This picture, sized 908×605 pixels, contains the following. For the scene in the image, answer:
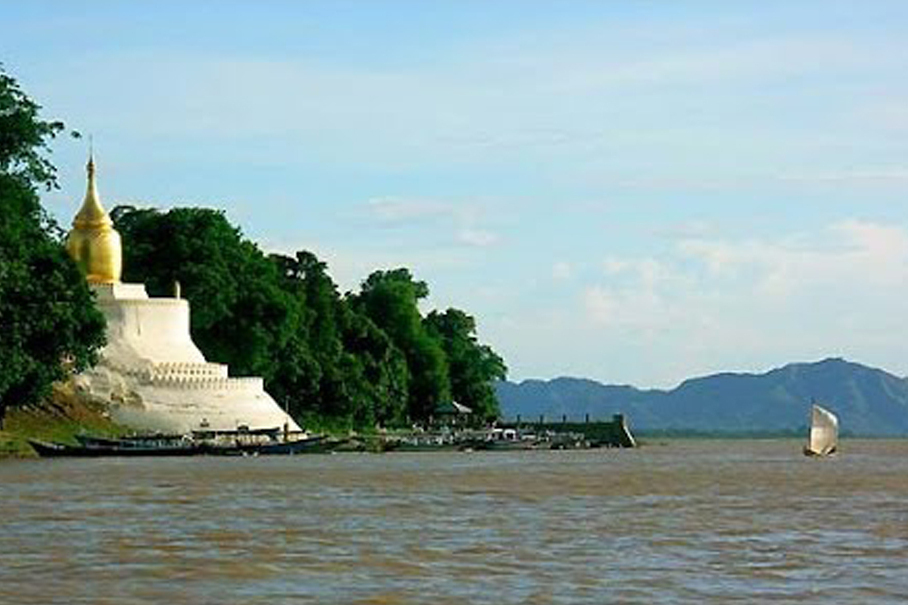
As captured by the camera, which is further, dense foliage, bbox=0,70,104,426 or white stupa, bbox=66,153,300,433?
white stupa, bbox=66,153,300,433

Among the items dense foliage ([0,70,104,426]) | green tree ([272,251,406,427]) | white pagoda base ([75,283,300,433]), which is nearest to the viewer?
dense foliage ([0,70,104,426])

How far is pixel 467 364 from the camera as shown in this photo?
150750 mm

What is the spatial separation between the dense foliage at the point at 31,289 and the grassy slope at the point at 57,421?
2.18m

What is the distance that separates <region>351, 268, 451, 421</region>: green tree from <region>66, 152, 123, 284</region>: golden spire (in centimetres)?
3690

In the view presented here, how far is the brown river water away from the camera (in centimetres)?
2823

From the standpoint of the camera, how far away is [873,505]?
48.9 meters

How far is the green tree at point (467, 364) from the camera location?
15025cm

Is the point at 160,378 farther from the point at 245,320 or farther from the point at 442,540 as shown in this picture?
the point at 442,540

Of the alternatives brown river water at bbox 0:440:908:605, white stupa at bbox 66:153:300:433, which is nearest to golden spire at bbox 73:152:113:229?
white stupa at bbox 66:153:300:433

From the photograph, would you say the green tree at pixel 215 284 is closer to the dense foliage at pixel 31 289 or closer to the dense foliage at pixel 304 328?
the dense foliage at pixel 304 328

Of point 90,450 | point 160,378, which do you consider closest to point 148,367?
point 160,378

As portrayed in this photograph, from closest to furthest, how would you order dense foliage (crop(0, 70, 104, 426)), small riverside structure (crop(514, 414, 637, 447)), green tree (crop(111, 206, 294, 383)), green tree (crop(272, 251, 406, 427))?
dense foliage (crop(0, 70, 104, 426))
green tree (crop(111, 206, 294, 383))
green tree (crop(272, 251, 406, 427))
small riverside structure (crop(514, 414, 637, 447))

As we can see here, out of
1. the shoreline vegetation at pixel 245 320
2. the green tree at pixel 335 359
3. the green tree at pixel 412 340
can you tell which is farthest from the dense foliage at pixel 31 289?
the green tree at pixel 412 340

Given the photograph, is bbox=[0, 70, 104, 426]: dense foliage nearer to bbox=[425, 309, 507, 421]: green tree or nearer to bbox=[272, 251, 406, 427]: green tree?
bbox=[272, 251, 406, 427]: green tree
